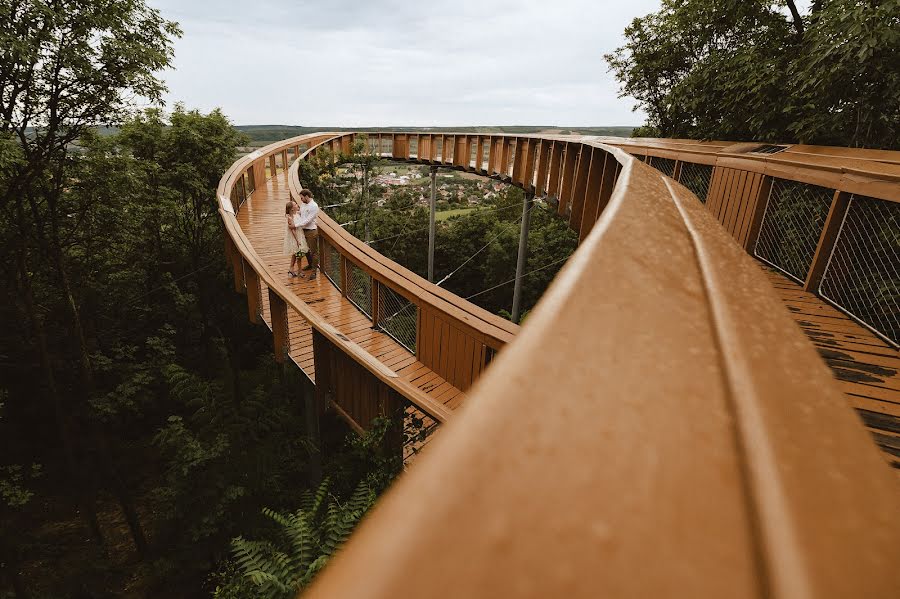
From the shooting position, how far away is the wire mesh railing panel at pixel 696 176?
22.4 feet

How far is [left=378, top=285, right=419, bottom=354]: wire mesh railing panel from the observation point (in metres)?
5.70

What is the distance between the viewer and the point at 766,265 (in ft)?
16.8

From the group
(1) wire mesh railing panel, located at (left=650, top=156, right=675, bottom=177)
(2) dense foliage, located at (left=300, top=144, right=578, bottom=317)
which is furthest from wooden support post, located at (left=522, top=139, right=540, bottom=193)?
(2) dense foliage, located at (left=300, top=144, right=578, bottom=317)

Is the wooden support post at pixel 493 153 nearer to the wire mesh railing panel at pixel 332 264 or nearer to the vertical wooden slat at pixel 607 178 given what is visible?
the vertical wooden slat at pixel 607 178

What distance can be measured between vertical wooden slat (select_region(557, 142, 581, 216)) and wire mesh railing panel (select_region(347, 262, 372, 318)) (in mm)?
5038

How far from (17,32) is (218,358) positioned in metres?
12.3

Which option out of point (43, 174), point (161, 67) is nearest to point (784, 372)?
point (161, 67)

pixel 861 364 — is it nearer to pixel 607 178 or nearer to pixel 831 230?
pixel 831 230

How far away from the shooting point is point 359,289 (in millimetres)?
6785

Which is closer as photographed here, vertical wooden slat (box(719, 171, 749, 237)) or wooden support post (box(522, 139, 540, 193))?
vertical wooden slat (box(719, 171, 749, 237))

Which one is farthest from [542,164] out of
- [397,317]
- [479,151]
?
[397,317]

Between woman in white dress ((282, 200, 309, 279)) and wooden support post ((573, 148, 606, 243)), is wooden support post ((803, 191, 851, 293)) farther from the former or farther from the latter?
woman in white dress ((282, 200, 309, 279))

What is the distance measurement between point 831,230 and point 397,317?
4726 mm

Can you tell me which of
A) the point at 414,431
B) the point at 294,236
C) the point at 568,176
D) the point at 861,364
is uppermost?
the point at 568,176
